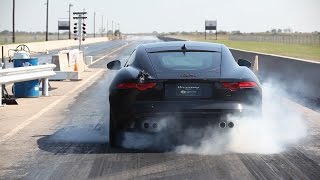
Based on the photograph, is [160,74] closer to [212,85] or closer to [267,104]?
[212,85]

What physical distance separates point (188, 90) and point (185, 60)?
0.62 metres

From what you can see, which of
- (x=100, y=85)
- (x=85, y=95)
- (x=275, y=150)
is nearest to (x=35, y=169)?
(x=275, y=150)

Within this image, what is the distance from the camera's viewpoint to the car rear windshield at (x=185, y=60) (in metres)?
7.01

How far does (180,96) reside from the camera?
673 centimetres

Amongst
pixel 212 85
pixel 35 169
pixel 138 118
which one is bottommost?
pixel 35 169

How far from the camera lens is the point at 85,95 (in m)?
14.5

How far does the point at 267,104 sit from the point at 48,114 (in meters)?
4.90

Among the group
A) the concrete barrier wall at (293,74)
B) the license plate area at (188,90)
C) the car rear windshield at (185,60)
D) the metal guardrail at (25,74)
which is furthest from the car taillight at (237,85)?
the concrete barrier wall at (293,74)

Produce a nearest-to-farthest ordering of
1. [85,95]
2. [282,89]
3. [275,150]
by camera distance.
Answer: [275,150]
[85,95]
[282,89]

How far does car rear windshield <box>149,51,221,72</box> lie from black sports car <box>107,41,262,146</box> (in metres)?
0.01

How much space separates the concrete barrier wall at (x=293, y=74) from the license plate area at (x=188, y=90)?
811 cm

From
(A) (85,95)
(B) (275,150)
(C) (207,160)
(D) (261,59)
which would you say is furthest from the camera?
(D) (261,59)

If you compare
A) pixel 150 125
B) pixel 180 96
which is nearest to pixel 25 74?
pixel 150 125

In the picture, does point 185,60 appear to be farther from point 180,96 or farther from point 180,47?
point 180,96
